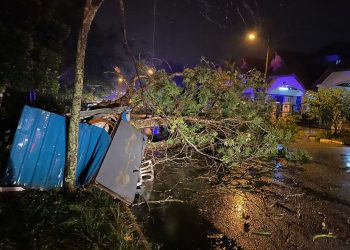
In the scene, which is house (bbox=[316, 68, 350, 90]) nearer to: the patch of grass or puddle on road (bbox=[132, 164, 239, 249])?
the patch of grass

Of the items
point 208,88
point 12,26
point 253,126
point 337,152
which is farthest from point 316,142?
point 12,26

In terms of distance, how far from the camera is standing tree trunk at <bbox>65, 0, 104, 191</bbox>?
5660mm

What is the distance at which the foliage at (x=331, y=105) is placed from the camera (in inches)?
717

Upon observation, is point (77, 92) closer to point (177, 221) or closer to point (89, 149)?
point (89, 149)

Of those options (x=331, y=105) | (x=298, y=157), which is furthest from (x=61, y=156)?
(x=331, y=105)

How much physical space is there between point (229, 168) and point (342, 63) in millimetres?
22196

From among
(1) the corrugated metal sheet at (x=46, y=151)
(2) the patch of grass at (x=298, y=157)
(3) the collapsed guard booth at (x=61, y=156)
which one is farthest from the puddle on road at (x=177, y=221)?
(2) the patch of grass at (x=298, y=157)

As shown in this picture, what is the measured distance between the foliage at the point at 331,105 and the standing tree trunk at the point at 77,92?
53.7 ft

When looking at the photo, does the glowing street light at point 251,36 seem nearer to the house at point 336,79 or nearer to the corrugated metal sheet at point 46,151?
the corrugated metal sheet at point 46,151

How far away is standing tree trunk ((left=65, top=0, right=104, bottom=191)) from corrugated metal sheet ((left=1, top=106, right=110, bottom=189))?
400 mm

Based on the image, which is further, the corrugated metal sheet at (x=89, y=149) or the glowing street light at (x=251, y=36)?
the glowing street light at (x=251, y=36)

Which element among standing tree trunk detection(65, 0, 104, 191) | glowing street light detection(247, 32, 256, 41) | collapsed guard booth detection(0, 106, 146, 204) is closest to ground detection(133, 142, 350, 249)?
collapsed guard booth detection(0, 106, 146, 204)

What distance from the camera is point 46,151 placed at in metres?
6.18

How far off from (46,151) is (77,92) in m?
1.38
